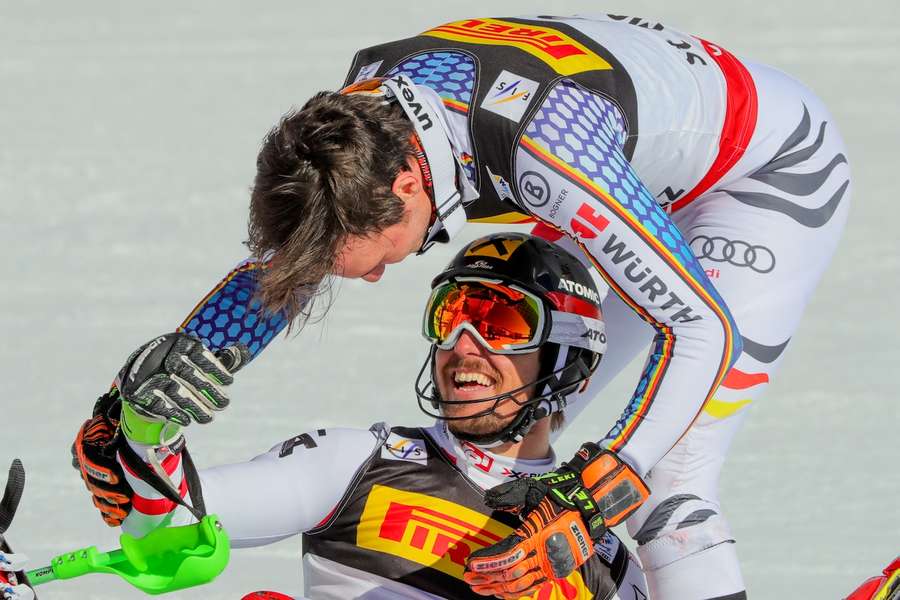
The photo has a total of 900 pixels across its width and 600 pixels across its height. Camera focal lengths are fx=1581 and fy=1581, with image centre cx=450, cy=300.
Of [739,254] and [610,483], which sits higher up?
[739,254]

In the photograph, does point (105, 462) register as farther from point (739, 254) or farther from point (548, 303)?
point (739, 254)

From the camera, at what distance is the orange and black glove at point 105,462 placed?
143 inches

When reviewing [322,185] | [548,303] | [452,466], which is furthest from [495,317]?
[322,185]

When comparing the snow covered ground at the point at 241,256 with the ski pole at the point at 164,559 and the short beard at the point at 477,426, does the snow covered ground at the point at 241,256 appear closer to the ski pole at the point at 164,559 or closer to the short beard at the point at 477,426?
the short beard at the point at 477,426

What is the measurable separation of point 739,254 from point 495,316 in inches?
Answer: 27.2

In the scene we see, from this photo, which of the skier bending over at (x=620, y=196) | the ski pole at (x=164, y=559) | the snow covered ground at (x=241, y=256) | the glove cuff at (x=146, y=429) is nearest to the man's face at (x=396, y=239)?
the skier bending over at (x=620, y=196)

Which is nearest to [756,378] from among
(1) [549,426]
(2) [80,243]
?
(1) [549,426]

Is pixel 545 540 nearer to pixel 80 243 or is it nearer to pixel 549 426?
pixel 549 426

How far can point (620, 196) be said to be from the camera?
11.9ft

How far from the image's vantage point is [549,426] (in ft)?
14.2

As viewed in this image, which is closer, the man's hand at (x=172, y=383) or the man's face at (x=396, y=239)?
the man's hand at (x=172, y=383)

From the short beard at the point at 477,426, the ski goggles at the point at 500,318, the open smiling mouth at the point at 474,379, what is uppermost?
the ski goggles at the point at 500,318

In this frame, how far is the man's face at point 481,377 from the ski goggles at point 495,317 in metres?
0.02

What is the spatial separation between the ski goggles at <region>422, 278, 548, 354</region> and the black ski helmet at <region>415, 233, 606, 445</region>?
2 cm
